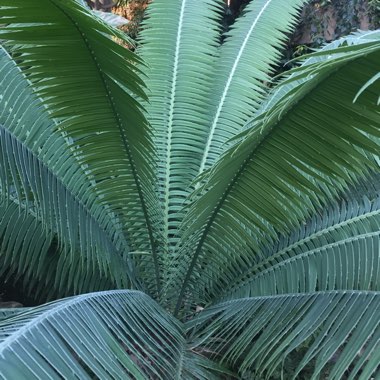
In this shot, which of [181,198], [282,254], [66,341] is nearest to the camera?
[66,341]

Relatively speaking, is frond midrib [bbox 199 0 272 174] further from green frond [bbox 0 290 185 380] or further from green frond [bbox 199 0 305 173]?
green frond [bbox 0 290 185 380]

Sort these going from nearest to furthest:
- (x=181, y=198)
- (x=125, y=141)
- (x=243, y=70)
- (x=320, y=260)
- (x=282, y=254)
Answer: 1. (x=125, y=141)
2. (x=320, y=260)
3. (x=282, y=254)
4. (x=181, y=198)
5. (x=243, y=70)

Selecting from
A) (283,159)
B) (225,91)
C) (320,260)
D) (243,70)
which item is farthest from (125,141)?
(243,70)

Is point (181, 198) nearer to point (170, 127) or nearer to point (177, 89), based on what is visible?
point (170, 127)

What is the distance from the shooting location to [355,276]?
1.50 metres

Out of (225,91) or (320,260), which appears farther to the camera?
(225,91)

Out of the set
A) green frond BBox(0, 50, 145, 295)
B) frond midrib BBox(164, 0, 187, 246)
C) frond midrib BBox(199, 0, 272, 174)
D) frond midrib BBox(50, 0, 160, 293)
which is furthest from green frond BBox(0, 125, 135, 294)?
frond midrib BBox(199, 0, 272, 174)

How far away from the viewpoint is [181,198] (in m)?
2.04

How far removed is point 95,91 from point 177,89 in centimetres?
85

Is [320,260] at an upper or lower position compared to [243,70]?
lower

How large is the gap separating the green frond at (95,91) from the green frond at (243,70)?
447 mm

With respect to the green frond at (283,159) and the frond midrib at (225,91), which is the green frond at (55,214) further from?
the frond midrib at (225,91)

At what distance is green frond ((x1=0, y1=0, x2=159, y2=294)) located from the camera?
110 cm

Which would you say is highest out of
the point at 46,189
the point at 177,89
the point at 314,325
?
the point at 177,89
